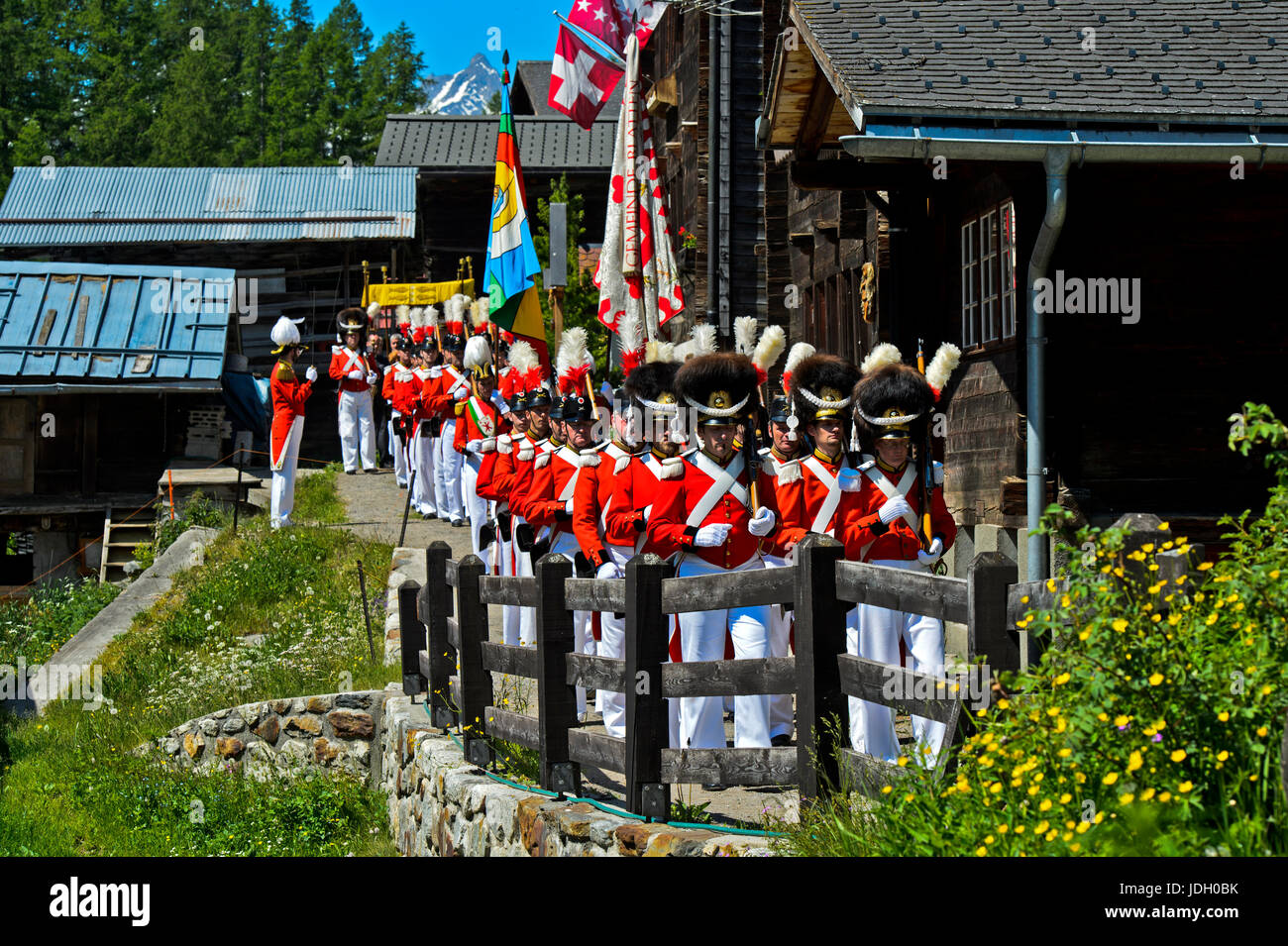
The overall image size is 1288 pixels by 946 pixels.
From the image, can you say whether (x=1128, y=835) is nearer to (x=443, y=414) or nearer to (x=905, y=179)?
(x=905, y=179)

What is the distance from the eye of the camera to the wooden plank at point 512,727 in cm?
738

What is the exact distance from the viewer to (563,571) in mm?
7090

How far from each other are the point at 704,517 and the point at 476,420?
7.80 m

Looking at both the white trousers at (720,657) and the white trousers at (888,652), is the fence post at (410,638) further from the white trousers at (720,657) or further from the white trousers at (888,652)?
the white trousers at (888,652)

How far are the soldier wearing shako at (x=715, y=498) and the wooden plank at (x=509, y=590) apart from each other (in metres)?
0.83

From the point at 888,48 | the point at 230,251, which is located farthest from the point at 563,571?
the point at 230,251

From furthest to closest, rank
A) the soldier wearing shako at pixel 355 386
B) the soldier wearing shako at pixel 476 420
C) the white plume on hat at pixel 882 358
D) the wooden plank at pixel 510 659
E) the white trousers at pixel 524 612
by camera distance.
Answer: the soldier wearing shako at pixel 355 386
the soldier wearing shako at pixel 476 420
the white trousers at pixel 524 612
the white plume on hat at pixel 882 358
the wooden plank at pixel 510 659

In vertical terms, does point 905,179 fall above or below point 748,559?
above

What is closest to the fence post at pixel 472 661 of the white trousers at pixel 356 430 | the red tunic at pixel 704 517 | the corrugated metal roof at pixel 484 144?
the red tunic at pixel 704 517

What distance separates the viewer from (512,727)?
7637mm

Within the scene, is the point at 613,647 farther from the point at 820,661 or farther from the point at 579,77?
the point at 579,77

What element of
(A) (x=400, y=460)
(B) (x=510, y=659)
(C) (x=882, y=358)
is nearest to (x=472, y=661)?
(B) (x=510, y=659)

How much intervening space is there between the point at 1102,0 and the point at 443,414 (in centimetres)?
1018

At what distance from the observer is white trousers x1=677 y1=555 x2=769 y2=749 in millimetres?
7316
